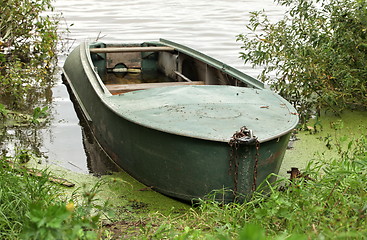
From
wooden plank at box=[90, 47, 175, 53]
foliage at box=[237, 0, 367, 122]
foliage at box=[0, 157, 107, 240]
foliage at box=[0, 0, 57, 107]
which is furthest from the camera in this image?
wooden plank at box=[90, 47, 175, 53]

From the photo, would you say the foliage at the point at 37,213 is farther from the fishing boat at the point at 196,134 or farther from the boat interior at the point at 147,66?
the boat interior at the point at 147,66

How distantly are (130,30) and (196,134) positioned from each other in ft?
32.5

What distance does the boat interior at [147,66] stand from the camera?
710 cm

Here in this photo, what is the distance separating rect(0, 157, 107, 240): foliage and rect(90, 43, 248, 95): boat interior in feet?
10.1

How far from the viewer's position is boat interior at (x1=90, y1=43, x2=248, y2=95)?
23.3 feet

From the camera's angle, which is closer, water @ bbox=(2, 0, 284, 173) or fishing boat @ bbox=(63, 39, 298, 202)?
fishing boat @ bbox=(63, 39, 298, 202)

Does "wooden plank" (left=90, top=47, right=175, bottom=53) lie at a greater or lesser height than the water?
greater

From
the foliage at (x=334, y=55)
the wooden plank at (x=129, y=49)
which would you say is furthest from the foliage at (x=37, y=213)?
the wooden plank at (x=129, y=49)

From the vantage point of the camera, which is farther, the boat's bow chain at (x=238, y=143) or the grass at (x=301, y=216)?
the boat's bow chain at (x=238, y=143)

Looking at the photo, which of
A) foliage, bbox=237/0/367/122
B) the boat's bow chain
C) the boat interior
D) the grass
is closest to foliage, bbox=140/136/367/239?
the grass

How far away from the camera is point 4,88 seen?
6.55m

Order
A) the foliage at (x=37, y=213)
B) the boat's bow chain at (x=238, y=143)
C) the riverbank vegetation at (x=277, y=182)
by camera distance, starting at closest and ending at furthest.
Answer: the foliage at (x=37, y=213) → the riverbank vegetation at (x=277, y=182) → the boat's bow chain at (x=238, y=143)

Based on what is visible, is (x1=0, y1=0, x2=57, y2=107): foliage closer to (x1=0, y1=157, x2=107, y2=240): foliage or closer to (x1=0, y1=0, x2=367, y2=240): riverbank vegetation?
(x1=0, y1=0, x2=367, y2=240): riverbank vegetation

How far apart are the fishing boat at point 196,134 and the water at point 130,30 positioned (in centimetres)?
47
